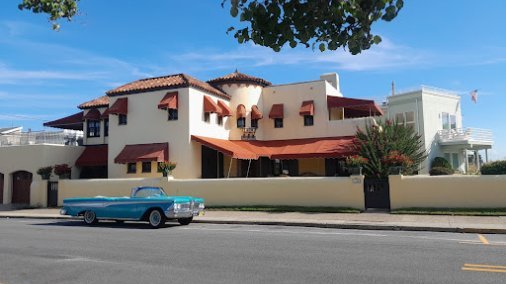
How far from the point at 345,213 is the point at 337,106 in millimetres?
12588

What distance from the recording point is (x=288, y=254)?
971cm

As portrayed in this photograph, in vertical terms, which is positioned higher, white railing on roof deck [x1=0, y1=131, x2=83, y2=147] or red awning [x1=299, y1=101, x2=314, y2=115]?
red awning [x1=299, y1=101, x2=314, y2=115]

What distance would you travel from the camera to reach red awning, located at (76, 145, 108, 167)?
2914 centimetres

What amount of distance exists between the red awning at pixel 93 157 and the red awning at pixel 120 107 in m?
3.52

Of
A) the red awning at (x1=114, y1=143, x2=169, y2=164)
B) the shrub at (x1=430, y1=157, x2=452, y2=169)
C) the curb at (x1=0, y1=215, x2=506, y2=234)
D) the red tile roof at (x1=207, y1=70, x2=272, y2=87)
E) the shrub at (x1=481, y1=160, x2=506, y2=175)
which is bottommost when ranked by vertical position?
the curb at (x1=0, y1=215, x2=506, y2=234)

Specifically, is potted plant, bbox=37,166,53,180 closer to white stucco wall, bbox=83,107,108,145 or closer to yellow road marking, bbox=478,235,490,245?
white stucco wall, bbox=83,107,108,145

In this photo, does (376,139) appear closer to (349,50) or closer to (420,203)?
(420,203)

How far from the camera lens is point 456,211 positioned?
1773 cm

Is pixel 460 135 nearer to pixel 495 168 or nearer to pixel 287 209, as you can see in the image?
pixel 495 168

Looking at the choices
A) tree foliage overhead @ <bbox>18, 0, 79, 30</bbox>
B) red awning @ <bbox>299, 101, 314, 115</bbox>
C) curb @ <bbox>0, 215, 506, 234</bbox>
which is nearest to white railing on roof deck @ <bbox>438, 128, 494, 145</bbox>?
red awning @ <bbox>299, 101, 314, 115</bbox>

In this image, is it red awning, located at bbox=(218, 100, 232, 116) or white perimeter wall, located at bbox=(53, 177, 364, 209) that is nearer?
white perimeter wall, located at bbox=(53, 177, 364, 209)

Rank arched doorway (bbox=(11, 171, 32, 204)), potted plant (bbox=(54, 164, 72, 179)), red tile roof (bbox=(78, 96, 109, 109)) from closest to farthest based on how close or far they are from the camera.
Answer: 1. potted plant (bbox=(54, 164, 72, 179))
2. arched doorway (bbox=(11, 171, 32, 204))
3. red tile roof (bbox=(78, 96, 109, 109))

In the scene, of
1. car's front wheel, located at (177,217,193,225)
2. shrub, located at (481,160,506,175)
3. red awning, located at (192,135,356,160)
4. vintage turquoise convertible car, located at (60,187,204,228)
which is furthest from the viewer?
red awning, located at (192,135,356,160)

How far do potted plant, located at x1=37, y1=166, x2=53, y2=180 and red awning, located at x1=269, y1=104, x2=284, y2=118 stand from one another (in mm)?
14572
